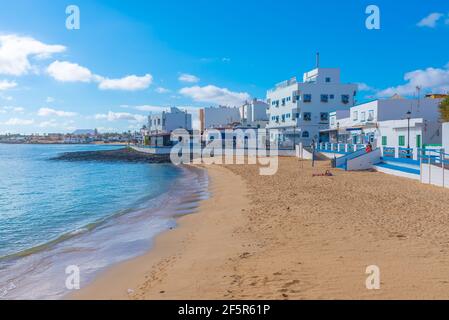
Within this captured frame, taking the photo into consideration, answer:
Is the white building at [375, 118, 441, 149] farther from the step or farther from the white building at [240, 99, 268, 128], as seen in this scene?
the white building at [240, 99, 268, 128]

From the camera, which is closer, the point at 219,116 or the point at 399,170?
the point at 399,170

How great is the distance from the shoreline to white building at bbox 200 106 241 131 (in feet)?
255

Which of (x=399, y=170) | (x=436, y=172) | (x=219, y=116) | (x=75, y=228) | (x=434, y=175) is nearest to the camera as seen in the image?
(x=75, y=228)

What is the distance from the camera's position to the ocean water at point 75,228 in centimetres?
962

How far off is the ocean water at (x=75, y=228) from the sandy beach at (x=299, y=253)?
1.14 meters

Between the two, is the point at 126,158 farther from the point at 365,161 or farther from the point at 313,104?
the point at 365,161

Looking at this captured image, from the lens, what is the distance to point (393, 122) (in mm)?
32688

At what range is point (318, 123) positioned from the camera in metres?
57.2

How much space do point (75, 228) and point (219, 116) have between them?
261ft

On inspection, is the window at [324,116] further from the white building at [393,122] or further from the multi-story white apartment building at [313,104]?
the white building at [393,122]

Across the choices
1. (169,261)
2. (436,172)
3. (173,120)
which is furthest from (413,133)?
(173,120)

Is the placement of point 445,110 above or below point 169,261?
above
